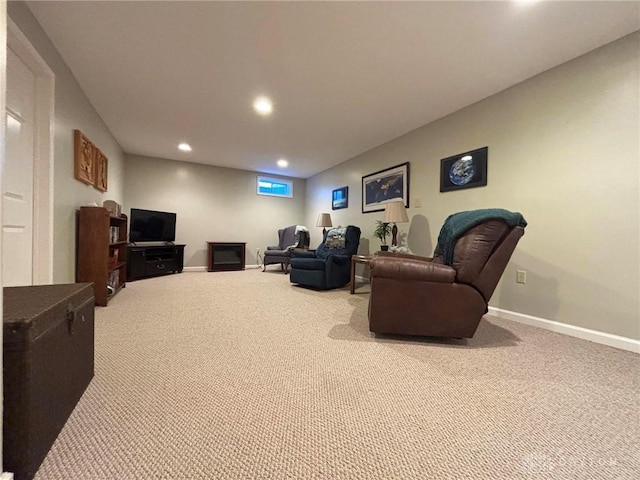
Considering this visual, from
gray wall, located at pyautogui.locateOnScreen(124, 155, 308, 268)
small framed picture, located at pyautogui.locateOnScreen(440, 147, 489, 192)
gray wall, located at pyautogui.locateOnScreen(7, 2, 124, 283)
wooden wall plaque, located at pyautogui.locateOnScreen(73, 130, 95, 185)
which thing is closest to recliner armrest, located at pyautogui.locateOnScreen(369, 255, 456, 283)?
small framed picture, located at pyautogui.locateOnScreen(440, 147, 489, 192)

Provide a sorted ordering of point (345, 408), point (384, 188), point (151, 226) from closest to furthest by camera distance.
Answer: point (345, 408) < point (384, 188) < point (151, 226)

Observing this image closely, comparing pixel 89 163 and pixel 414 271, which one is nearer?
pixel 414 271

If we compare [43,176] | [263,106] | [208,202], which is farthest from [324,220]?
[43,176]

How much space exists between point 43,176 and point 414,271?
2.86 meters

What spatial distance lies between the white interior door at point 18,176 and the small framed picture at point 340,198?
154 inches

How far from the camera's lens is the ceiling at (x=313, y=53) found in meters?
1.67

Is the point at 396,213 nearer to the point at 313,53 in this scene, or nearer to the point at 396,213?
the point at 396,213

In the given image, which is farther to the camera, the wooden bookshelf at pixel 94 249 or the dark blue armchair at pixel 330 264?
the dark blue armchair at pixel 330 264

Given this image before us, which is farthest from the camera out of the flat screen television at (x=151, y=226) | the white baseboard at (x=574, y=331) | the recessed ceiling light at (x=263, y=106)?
the flat screen television at (x=151, y=226)

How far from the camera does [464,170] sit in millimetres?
2820

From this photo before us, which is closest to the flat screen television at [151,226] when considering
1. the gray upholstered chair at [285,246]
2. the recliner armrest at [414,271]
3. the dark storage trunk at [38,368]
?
the gray upholstered chair at [285,246]

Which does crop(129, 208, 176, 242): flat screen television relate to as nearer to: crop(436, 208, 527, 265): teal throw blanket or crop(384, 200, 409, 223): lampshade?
crop(384, 200, 409, 223): lampshade

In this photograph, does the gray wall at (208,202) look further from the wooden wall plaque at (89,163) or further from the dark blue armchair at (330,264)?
the dark blue armchair at (330,264)

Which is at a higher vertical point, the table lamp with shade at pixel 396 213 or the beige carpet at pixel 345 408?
the table lamp with shade at pixel 396 213
